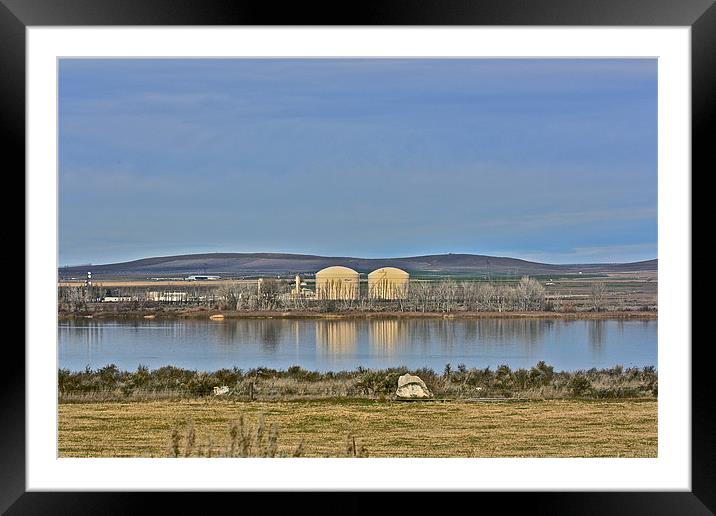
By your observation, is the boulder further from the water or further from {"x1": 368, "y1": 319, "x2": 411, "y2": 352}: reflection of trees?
{"x1": 368, "y1": 319, "x2": 411, "y2": 352}: reflection of trees

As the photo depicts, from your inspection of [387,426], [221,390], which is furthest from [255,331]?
[387,426]

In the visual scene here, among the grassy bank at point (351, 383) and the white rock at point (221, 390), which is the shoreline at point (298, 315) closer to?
the grassy bank at point (351, 383)

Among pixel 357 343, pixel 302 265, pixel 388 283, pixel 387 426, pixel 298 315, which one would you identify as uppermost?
pixel 302 265

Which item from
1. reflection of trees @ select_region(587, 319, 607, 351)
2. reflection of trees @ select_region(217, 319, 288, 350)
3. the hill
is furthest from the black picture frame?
the hill
